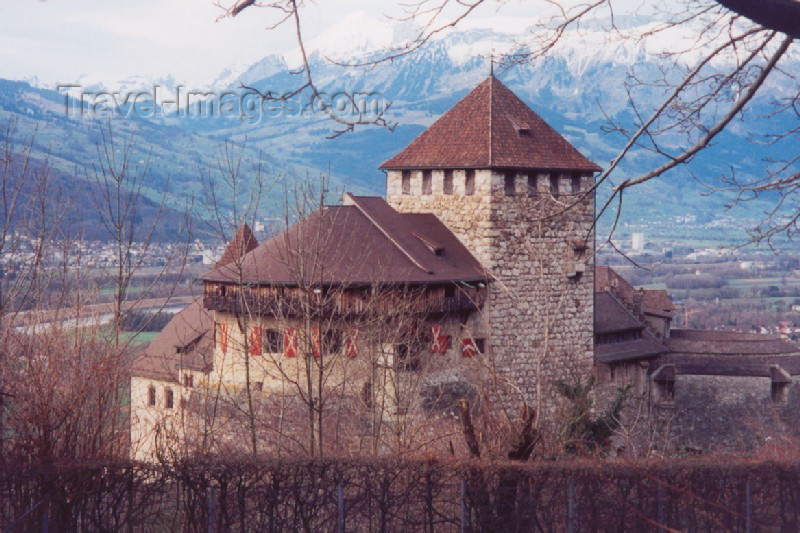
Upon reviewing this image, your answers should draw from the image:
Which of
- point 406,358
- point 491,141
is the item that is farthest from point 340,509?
point 491,141

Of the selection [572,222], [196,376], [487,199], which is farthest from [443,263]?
[196,376]

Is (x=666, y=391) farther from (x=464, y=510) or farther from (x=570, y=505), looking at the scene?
(x=464, y=510)

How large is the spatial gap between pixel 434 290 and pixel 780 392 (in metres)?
17.0

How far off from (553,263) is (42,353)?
1504 centimetres

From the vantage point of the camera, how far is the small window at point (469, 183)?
2631 cm

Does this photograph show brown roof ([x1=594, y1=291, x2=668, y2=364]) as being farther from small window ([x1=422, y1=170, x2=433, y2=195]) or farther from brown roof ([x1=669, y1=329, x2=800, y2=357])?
small window ([x1=422, y1=170, x2=433, y2=195])

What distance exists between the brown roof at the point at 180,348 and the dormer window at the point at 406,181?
6177 mm

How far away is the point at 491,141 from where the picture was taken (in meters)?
26.7

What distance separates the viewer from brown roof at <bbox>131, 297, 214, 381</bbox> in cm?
2991

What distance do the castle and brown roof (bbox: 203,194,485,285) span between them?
5cm

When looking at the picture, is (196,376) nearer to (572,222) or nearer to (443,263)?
(443,263)

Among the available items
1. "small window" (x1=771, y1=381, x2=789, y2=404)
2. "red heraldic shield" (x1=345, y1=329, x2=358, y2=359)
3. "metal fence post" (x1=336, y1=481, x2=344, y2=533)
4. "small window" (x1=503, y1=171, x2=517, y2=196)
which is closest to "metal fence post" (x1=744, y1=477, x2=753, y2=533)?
"metal fence post" (x1=336, y1=481, x2=344, y2=533)

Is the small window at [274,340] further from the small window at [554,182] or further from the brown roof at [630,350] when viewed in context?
the brown roof at [630,350]

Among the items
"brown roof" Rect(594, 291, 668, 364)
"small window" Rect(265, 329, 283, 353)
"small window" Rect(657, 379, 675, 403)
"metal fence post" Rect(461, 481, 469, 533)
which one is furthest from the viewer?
"small window" Rect(657, 379, 675, 403)
